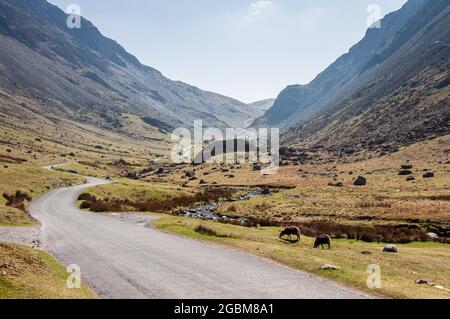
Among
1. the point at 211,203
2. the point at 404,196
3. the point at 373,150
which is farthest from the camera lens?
the point at 373,150

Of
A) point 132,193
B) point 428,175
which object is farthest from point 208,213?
point 428,175

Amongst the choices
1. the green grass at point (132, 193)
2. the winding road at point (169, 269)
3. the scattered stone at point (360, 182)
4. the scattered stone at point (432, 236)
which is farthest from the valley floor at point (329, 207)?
the winding road at point (169, 269)

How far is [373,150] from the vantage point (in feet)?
576

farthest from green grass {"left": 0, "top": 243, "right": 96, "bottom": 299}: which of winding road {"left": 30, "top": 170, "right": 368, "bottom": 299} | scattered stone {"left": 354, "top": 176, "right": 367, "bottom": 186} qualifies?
scattered stone {"left": 354, "top": 176, "right": 367, "bottom": 186}

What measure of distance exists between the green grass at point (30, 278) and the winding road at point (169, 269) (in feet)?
4.42

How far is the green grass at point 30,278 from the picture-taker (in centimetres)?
1727

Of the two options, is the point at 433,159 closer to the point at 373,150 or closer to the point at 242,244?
the point at 373,150

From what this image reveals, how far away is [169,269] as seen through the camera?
2303cm

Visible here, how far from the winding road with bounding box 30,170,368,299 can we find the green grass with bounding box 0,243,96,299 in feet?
4.42

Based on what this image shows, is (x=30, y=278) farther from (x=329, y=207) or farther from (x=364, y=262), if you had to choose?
(x=329, y=207)

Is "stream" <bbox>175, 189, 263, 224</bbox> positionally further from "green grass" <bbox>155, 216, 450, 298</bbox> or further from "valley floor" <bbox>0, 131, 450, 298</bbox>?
"green grass" <bbox>155, 216, 450, 298</bbox>
